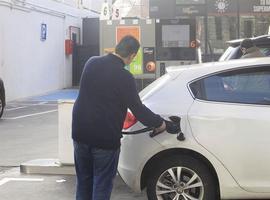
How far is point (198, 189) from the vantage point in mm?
5234

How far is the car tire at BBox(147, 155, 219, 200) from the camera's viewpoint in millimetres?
5203

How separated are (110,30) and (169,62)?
1.19 meters

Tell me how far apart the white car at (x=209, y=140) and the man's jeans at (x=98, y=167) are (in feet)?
1.88

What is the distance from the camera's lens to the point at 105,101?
15.0 feet

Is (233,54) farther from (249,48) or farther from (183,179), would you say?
(183,179)

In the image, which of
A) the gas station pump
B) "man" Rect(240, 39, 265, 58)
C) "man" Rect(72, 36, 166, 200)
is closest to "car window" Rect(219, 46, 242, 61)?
"man" Rect(240, 39, 265, 58)

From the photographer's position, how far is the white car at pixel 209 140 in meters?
5.07

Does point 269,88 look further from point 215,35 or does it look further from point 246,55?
point 215,35

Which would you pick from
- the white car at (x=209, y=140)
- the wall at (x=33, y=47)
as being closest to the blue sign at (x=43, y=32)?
the wall at (x=33, y=47)

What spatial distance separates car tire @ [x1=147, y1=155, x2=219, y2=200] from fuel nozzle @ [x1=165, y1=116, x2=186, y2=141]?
0.67 ft

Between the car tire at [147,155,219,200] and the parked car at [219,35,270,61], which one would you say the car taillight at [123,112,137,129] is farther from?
the parked car at [219,35,270,61]

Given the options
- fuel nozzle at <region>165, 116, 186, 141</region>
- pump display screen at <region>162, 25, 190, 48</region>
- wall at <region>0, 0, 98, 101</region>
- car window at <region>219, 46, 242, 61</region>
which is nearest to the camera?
fuel nozzle at <region>165, 116, 186, 141</region>

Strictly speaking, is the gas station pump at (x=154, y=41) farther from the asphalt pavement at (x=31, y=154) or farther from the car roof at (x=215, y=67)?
the car roof at (x=215, y=67)

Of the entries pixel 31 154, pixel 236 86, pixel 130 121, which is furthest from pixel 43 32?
pixel 236 86
